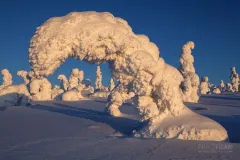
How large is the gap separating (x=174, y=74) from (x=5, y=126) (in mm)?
5119

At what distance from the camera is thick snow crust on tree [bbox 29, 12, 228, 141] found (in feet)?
22.6

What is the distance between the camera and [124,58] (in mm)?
7414

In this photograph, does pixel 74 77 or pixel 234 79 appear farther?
pixel 234 79

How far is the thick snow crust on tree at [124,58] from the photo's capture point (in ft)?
22.6

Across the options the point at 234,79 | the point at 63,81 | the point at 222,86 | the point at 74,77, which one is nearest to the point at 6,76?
the point at 74,77

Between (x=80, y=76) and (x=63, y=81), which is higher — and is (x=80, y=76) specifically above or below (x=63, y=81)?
above

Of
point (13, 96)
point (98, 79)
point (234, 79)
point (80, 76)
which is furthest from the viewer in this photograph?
point (98, 79)

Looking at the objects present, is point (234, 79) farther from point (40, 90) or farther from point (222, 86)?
point (40, 90)

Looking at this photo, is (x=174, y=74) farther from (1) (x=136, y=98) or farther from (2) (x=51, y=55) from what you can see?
(2) (x=51, y=55)

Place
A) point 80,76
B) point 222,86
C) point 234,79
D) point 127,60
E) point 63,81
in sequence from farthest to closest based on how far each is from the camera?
1. point 222,86
2. point 234,79
3. point 63,81
4. point 80,76
5. point 127,60

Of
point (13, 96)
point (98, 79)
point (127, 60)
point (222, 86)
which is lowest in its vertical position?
point (13, 96)

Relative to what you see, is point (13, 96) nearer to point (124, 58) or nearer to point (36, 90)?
point (36, 90)

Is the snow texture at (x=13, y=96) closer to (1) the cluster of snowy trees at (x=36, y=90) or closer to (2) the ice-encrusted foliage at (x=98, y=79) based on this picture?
(1) the cluster of snowy trees at (x=36, y=90)

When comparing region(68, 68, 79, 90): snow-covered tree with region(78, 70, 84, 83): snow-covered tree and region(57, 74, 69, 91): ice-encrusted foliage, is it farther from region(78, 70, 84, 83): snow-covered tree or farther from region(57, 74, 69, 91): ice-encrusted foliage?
region(57, 74, 69, 91): ice-encrusted foliage
